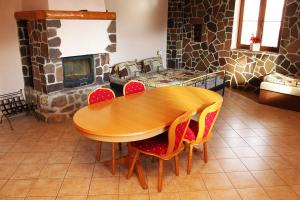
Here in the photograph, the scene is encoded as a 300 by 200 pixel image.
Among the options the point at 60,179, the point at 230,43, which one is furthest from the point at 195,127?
the point at 230,43

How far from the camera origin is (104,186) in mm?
2893

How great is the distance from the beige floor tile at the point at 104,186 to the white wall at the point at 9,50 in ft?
9.33

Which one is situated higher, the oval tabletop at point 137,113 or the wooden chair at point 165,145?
the oval tabletop at point 137,113

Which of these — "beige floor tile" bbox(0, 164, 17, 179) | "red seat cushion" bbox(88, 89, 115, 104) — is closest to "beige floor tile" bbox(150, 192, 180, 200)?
"red seat cushion" bbox(88, 89, 115, 104)

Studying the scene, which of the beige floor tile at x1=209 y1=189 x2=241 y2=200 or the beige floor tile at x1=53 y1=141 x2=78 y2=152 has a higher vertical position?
the beige floor tile at x1=53 y1=141 x2=78 y2=152

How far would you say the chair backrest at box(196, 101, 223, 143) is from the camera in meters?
2.85

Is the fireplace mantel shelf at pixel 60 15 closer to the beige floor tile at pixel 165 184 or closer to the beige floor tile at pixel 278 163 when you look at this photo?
the beige floor tile at pixel 165 184

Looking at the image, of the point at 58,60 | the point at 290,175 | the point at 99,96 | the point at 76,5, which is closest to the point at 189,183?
the point at 290,175

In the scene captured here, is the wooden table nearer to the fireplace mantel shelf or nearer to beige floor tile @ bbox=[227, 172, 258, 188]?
beige floor tile @ bbox=[227, 172, 258, 188]

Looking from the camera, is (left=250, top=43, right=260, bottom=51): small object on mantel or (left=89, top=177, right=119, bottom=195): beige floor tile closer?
(left=89, top=177, right=119, bottom=195): beige floor tile

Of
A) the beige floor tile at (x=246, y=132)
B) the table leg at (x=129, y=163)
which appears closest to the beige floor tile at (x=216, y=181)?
the table leg at (x=129, y=163)

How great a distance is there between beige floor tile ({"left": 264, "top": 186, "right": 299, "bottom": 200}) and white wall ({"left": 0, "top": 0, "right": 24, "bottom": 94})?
4394 millimetres

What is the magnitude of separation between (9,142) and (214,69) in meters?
5.27

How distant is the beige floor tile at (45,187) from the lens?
9.11 feet
